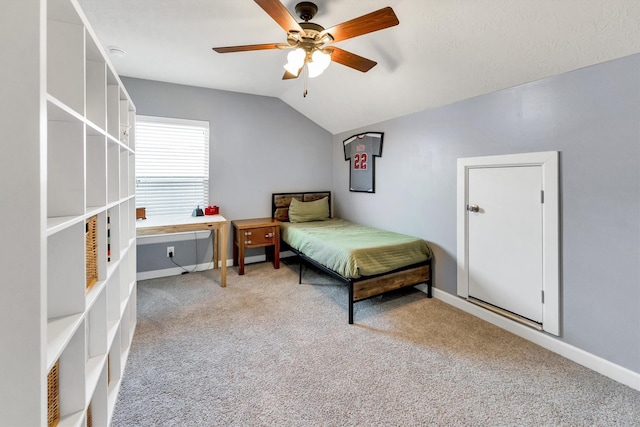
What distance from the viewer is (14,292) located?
746 millimetres

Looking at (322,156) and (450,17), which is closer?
(450,17)

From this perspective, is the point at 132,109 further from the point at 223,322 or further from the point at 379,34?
the point at 379,34

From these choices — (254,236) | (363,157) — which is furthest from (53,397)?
(363,157)

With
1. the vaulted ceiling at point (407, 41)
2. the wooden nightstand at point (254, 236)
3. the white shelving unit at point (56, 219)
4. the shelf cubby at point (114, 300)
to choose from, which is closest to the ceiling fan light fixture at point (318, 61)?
the vaulted ceiling at point (407, 41)

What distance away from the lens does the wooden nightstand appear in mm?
3797

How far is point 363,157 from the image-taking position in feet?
13.6

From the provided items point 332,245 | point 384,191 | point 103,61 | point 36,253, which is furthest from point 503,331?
point 103,61

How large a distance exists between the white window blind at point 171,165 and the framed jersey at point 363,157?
2005 mm

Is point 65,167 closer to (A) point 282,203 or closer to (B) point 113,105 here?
(B) point 113,105

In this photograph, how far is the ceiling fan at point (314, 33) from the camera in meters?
1.69

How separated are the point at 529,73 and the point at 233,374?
2.96 meters

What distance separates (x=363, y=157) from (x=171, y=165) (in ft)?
8.25

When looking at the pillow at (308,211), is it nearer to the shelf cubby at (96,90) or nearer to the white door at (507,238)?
the white door at (507,238)

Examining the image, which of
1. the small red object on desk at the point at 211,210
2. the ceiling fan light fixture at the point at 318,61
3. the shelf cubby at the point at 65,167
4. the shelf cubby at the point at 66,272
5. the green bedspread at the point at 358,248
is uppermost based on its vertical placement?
the ceiling fan light fixture at the point at 318,61
